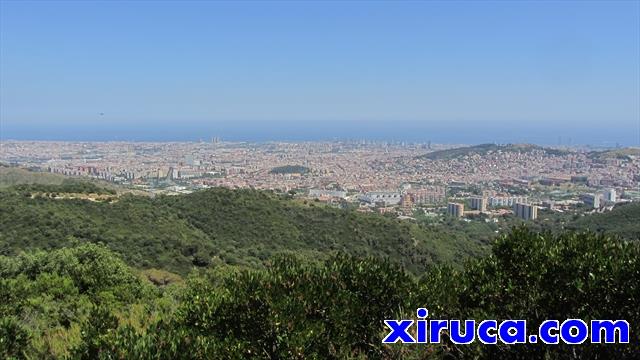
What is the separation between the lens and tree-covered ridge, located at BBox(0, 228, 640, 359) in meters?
3.93

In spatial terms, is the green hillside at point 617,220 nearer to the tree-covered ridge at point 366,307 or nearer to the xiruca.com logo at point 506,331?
the tree-covered ridge at point 366,307

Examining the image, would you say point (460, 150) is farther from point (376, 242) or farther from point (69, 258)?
point (69, 258)

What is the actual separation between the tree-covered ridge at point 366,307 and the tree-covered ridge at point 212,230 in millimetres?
11688

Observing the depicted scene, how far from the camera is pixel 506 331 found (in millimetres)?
4023

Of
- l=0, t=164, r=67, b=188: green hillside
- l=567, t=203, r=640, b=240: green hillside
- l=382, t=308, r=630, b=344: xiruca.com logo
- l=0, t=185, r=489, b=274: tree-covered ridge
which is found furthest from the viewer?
l=0, t=164, r=67, b=188: green hillside

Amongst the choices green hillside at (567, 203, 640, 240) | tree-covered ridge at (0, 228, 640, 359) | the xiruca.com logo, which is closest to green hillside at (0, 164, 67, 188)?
green hillside at (567, 203, 640, 240)

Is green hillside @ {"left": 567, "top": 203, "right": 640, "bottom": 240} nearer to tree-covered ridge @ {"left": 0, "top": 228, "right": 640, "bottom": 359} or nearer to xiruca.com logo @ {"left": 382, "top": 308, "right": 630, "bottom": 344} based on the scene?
tree-covered ridge @ {"left": 0, "top": 228, "right": 640, "bottom": 359}

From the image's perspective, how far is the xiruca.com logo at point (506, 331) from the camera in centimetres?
373

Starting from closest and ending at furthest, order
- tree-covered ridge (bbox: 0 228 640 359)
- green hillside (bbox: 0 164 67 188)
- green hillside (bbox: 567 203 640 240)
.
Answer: tree-covered ridge (bbox: 0 228 640 359), green hillside (bbox: 567 203 640 240), green hillside (bbox: 0 164 67 188)

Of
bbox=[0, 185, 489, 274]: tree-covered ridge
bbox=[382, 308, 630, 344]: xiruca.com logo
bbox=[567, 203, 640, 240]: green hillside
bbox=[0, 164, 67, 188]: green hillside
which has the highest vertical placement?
bbox=[382, 308, 630, 344]: xiruca.com logo

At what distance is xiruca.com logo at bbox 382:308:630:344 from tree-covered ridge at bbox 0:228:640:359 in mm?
65

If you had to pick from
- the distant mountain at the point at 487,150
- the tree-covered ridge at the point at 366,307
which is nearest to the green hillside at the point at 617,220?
the tree-covered ridge at the point at 366,307

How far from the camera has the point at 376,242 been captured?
1102 inches

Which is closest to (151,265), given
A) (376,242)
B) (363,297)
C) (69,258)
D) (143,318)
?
(69,258)
